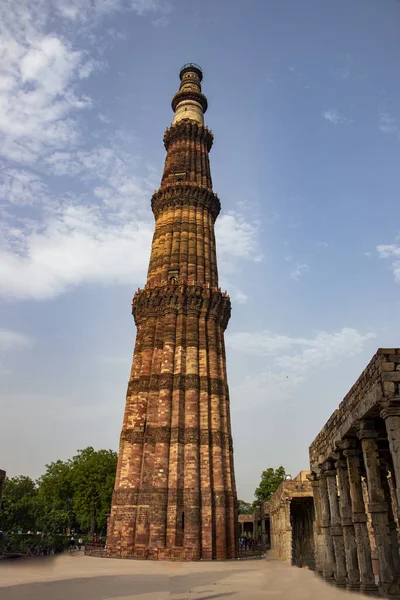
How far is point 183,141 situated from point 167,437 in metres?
23.6

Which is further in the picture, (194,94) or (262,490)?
(262,490)

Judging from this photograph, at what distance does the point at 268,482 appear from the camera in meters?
54.0

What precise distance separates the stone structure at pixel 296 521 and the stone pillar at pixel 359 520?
29.1 feet

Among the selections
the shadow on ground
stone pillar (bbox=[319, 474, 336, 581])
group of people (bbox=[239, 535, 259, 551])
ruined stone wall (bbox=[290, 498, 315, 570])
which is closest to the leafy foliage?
the shadow on ground

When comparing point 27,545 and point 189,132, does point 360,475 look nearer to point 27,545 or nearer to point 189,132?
point 27,545

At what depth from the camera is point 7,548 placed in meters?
24.9

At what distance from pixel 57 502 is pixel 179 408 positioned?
3400cm

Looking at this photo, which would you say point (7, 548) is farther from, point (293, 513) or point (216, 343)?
point (293, 513)

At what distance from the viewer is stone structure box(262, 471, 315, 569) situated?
75.1 ft

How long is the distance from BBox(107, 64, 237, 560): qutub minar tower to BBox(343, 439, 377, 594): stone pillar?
13.4m

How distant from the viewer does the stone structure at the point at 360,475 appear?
28.3ft

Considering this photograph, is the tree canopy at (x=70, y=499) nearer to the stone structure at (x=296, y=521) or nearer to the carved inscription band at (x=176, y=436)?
the stone structure at (x=296, y=521)

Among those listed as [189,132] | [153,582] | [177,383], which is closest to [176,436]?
[177,383]

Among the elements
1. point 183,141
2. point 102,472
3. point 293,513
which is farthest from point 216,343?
point 102,472
